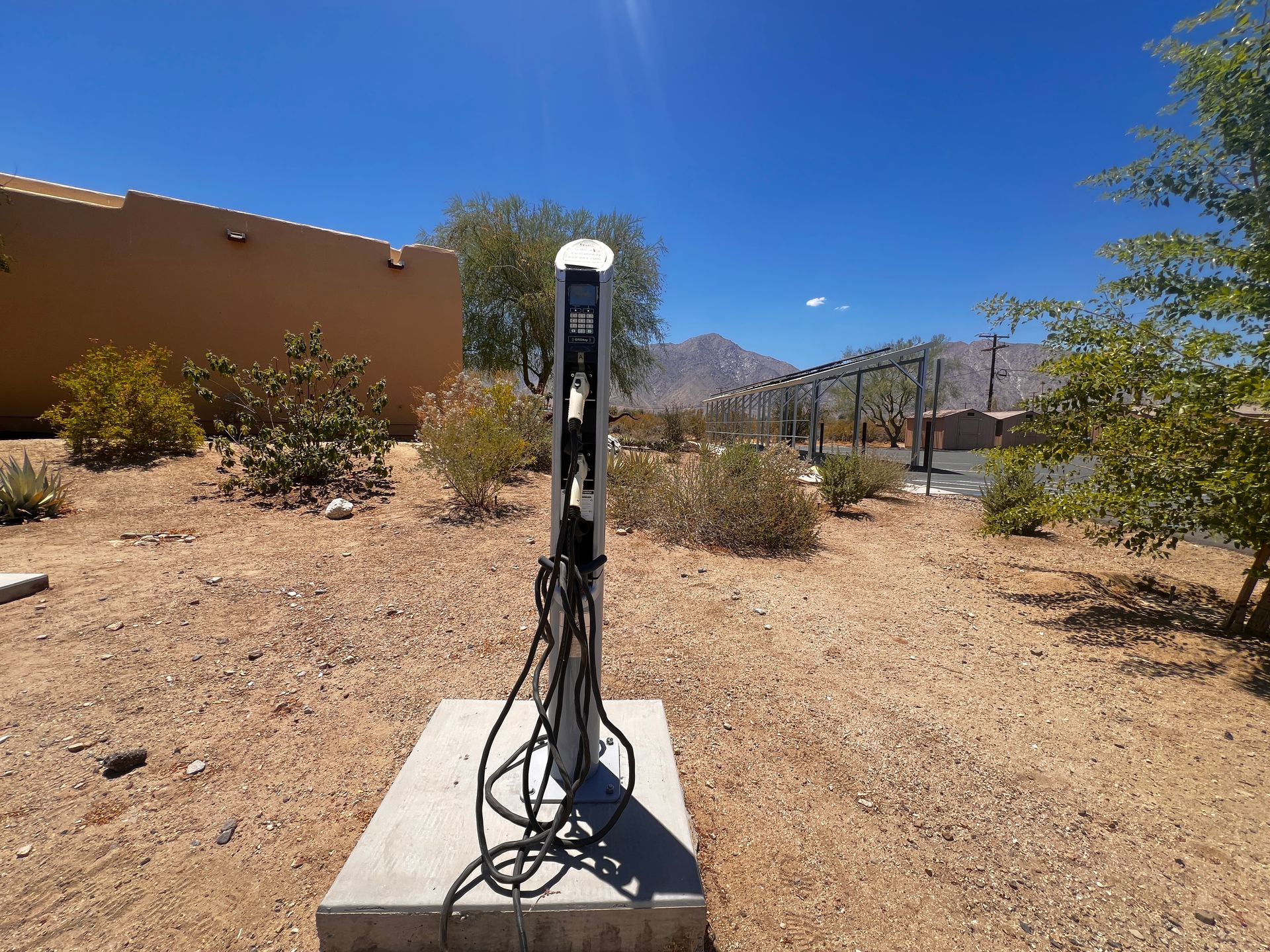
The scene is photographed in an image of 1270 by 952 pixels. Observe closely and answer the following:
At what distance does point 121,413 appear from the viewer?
6.79 m

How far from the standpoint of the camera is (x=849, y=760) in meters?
2.37

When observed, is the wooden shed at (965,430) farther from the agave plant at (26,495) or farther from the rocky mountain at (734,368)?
the rocky mountain at (734,368)

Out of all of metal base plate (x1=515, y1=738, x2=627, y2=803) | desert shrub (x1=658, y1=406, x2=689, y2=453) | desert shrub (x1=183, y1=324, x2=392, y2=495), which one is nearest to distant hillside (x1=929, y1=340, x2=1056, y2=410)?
desert shrub (x1=658, y1=406, x2=689, y2=453)

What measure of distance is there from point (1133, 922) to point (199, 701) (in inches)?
147

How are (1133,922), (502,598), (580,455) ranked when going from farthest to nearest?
(502,598) < (1133,922) < (580,455)

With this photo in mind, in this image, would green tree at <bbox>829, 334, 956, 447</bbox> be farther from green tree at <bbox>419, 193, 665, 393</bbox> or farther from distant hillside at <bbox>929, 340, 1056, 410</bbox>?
distant hillside at <bbox>929, 340, 1056, 410</bbox>

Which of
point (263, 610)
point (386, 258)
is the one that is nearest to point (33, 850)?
point (263, 610)

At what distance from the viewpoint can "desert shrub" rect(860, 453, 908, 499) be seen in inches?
349

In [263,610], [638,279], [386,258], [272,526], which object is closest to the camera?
[263,610]

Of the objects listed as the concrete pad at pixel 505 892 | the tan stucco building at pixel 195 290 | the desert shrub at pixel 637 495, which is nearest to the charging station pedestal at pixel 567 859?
the concrete pad at pixel 505 892

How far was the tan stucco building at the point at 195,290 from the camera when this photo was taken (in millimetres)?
8766

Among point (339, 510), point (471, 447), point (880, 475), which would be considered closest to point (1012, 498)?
point (880, 475)

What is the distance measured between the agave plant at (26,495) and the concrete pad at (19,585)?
2013mm

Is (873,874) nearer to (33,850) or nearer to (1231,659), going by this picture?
(33,850)
